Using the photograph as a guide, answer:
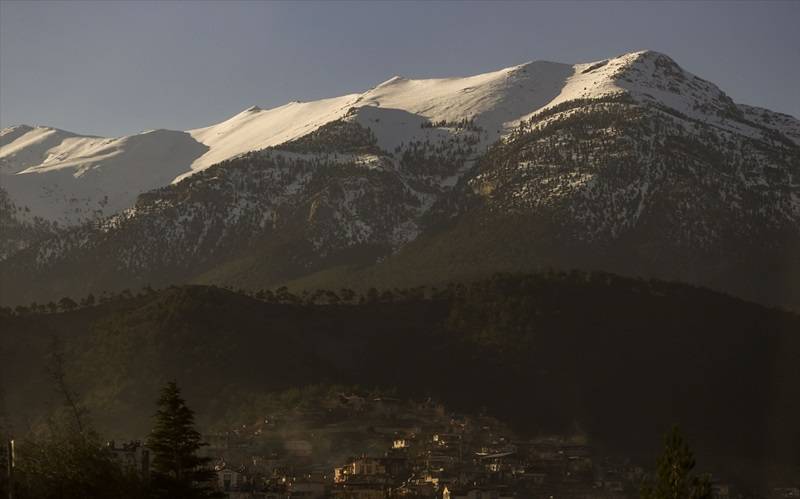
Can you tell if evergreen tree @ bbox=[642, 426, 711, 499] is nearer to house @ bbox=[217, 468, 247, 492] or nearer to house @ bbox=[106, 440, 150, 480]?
house @ bbox=[106, 440, 150, 480]

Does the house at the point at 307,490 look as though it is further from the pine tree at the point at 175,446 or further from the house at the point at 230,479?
the pine tree at the point at 175,446

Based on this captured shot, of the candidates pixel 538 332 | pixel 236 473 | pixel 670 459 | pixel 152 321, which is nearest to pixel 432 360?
pixel 538 332

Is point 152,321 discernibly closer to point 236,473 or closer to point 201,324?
point 201,324

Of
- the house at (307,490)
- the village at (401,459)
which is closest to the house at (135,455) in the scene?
the village at (401,459)

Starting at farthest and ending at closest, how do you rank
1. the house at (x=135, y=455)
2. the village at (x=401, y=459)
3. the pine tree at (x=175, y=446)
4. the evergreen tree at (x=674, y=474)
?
the village at (x=401, y=459), the house at (x=135, y=455), the evergreen tree at (x=674, y=474), the pine tree at (x=175, y=446)

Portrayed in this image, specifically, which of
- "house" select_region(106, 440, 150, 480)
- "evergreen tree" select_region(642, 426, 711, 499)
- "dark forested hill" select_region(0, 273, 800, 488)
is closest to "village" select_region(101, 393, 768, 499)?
"dark forested hill" select_region(0, 273, 800, 488)
